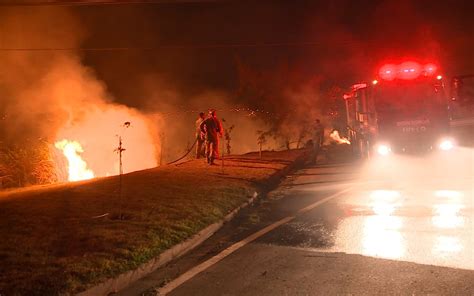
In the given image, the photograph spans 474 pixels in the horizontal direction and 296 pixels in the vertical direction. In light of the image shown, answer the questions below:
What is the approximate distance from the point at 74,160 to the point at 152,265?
49.7 feet

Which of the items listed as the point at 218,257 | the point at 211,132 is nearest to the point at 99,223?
the point at 218,257

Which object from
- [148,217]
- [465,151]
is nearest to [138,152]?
[465,151]

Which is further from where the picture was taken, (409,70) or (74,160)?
(74,160)

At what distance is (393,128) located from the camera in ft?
48.7

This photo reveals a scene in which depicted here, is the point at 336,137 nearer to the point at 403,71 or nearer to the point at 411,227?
the point at 403,71

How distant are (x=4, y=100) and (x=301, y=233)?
57.8ft

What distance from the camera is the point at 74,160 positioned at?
779 inches

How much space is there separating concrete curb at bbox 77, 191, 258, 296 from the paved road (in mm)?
148

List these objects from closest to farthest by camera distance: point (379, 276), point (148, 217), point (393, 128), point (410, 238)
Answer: point (379, 276), point (410, 238), point (148, 217), point (393, 128)

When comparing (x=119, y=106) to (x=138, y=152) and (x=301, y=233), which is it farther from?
(x=301, y=233)

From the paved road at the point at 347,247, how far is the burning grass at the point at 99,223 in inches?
18.8

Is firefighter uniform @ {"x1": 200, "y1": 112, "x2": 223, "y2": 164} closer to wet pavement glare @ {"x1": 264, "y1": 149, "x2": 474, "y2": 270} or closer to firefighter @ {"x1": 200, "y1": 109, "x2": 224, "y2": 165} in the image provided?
firefighter @ {"x1": 200, "y1": 109, "x2": 224, "y2": 165}

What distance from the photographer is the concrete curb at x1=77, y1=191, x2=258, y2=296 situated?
4.90 metres

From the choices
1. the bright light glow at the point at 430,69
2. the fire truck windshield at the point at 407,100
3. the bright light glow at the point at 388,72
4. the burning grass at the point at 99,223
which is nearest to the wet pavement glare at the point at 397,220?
the burning grass at the point at 99,223
